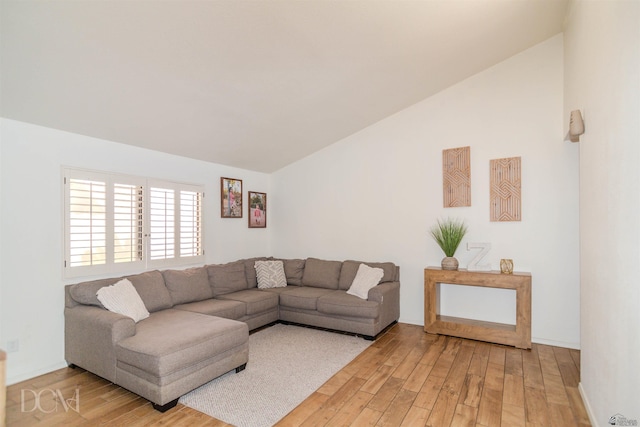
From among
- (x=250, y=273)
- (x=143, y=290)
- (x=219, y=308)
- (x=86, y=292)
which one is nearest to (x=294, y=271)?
(x=250, y=273)

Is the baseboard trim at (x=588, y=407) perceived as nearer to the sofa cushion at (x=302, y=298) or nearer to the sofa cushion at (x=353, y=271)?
the sofa cushion at (x=353, y=271)

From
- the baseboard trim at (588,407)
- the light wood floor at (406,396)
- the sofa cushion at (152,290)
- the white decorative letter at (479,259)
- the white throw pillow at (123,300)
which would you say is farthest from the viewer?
the white decorative letter at (479,259)

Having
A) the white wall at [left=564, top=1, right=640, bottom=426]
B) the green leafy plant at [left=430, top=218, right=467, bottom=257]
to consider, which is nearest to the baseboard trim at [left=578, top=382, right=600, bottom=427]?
the white wall at [left=564, top=1, right=640, bottom=426]

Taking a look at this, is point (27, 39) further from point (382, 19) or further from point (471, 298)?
point (471, 298)

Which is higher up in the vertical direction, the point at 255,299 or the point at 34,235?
the point at 34,235

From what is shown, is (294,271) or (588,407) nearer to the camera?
(588,407)

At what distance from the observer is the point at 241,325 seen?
3.20 metres

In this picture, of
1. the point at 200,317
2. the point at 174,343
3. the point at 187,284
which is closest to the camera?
the point at 174,343

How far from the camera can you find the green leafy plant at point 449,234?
4250 millimetres

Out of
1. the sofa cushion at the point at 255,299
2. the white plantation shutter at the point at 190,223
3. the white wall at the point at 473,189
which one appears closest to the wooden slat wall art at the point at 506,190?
the white wall at the point at 473,189

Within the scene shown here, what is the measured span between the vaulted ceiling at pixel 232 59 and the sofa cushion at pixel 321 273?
2.10 meters

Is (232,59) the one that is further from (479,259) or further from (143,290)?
(479,259)

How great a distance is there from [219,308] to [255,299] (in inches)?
23.7

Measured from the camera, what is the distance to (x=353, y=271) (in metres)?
4.84
